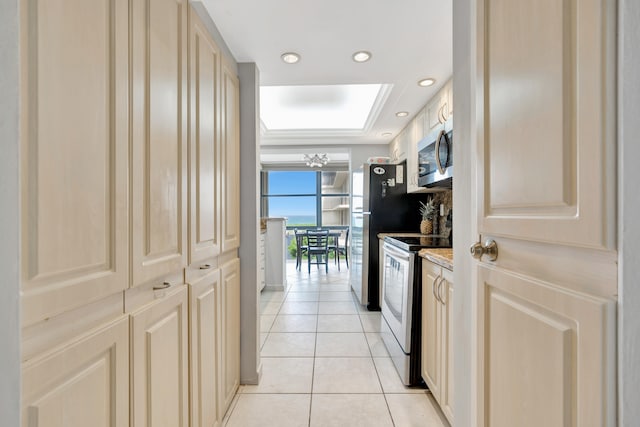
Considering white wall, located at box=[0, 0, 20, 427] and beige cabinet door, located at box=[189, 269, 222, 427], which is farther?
beige cabinet door, located at box=[189, 269, 222, 427]

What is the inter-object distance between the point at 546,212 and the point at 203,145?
1.31m

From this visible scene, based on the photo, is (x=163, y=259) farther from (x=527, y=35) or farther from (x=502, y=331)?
(x=527, y=35)

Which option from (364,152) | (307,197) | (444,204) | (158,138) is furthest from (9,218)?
(307,197)

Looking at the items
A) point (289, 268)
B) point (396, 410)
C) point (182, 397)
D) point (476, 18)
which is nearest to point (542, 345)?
point (476, 18)

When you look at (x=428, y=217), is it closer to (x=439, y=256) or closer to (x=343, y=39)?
(x=439, y=256)

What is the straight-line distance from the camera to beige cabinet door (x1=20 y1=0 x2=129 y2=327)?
57 centimetres

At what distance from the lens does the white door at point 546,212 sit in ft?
1.74

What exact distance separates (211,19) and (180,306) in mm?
1424

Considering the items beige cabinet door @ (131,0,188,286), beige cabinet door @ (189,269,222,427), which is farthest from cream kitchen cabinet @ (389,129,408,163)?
beige cabinet door @ (131,0,188,286)

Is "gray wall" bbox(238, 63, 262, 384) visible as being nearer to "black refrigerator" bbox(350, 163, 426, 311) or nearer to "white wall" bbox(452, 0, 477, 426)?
"white wall" bbox(452, 0, 477, 426)

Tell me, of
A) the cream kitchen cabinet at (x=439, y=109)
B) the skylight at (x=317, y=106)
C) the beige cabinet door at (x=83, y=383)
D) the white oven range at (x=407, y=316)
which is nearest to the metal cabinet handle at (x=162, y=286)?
the beige cabinet door at (x=83, y=383)

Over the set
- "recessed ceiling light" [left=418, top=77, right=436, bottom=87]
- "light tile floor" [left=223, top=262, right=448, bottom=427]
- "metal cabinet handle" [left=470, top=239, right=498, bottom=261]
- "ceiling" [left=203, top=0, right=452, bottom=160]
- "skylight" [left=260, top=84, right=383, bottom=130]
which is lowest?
"light tile floor" [left=223, top=262, right=448, bottom=427]

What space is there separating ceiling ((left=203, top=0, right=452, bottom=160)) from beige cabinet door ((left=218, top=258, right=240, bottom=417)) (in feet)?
4.34

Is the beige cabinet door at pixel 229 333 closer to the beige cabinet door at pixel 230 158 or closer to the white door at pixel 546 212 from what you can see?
the beige cabinet door at pixel 230 158
